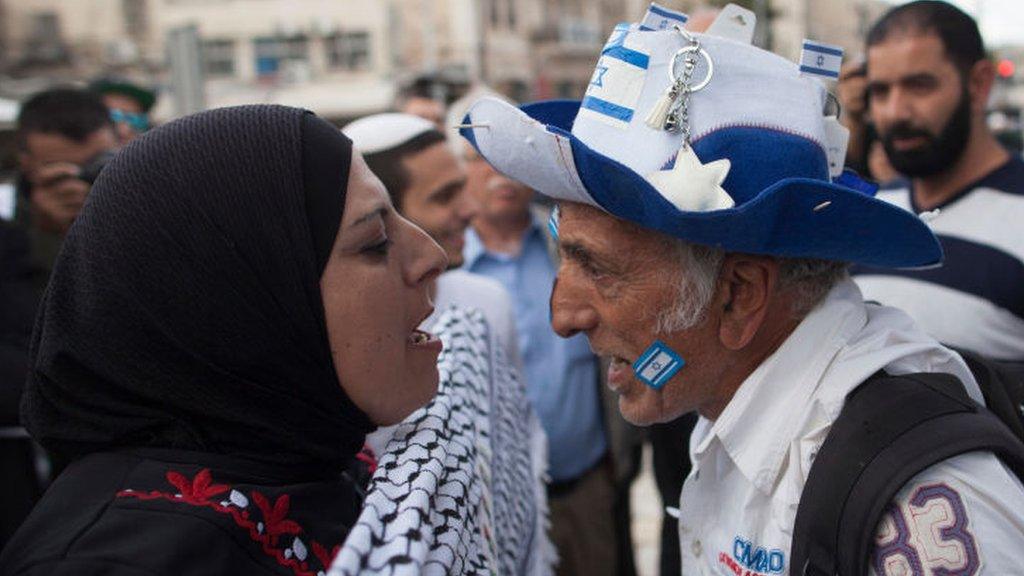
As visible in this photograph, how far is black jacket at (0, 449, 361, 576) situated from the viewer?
1200mm

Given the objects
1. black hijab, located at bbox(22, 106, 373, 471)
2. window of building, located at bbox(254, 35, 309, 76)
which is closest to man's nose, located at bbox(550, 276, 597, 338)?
black hijab, located at bbox(22, 106, 373, 471)

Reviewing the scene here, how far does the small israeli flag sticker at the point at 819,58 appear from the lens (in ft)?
5.44

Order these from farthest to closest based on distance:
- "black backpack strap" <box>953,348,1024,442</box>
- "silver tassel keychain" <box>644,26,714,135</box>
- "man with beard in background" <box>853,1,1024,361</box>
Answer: "man with beard in background" <box>853,1,1024,361</box>, "black backpack strap" <box>953,348,1024,442</box>, "silver tassel keychain" <box>644,26,714,135</box>

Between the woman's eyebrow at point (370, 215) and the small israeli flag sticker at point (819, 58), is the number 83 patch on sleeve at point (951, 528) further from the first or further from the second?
the woman's eyebrow at point (370, 215)

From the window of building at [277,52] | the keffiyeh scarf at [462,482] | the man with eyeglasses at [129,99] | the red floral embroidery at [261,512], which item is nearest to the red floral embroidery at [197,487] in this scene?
the red floral embroidery at [261,512]

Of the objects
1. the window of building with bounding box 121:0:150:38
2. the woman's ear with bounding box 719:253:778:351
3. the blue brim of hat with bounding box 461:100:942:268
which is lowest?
the window of building with bounding box 121:0:150:38

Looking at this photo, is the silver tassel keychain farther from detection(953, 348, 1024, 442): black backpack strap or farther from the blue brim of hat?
detection(953, 348, 1024, 442): black backpack strap

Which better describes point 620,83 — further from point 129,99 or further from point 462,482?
point 129,99

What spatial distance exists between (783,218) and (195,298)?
948 mm

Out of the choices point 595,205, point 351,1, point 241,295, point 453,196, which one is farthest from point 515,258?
point 351,1

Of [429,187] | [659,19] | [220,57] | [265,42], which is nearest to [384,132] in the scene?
[429,187]

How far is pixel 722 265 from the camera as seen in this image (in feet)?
5.25

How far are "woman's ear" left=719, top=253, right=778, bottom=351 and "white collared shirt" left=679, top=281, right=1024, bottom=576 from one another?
0.07 meters

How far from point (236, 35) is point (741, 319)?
98.2ft
